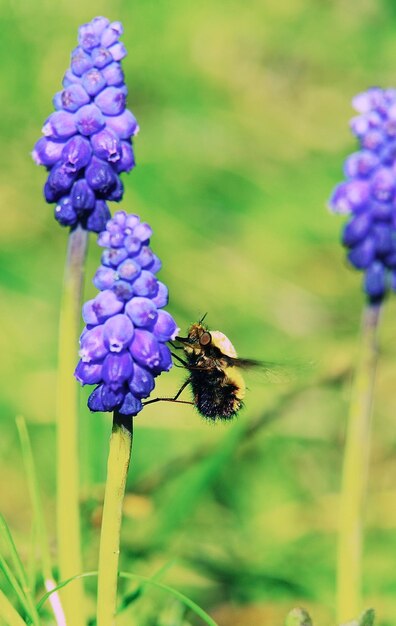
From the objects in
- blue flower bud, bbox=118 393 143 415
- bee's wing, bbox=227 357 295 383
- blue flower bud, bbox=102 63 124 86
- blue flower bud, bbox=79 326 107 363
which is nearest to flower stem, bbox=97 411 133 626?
blue flower bud, bbox=118 393 143 415

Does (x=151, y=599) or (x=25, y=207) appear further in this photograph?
(x=25, y=207)

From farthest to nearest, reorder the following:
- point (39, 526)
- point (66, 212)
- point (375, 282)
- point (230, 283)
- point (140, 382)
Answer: point (230, 283)
point (375, 282)
point (39, 526)
point (66, 212)
point (140, 382)

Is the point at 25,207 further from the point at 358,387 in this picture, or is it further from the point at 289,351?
the point at 358,387

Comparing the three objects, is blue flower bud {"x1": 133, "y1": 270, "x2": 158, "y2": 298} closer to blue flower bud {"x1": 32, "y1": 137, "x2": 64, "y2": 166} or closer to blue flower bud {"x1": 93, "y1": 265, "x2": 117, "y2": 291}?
blue flower bud {"x1": 93, "y1": 265, "x2": 117, "y2": 291}

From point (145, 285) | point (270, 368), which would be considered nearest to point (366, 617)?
point (270, 368)

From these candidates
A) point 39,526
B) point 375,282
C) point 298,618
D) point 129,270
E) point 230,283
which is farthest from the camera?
point 230,283

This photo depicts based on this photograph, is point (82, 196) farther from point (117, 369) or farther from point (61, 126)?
point (117, 369)

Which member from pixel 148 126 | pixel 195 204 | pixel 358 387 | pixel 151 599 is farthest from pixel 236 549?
pixel 148 126
